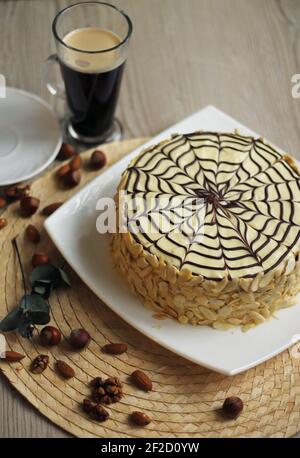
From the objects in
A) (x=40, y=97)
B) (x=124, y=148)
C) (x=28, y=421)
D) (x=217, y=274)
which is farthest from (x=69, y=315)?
(x=40, y=97)

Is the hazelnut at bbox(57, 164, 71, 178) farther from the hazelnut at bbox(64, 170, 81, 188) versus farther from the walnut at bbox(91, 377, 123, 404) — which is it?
the walnut at bbox(91, 377, 123, 404)

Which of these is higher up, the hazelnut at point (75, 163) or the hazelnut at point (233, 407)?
the hazelnut at point (75, 163)

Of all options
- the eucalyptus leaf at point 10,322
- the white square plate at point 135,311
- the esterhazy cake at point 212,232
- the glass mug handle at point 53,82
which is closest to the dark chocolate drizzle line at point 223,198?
the esterhazy cake at point 212,232

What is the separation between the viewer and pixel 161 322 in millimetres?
1898

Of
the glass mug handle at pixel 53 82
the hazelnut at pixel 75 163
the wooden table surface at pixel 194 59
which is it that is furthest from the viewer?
the wooden table surface at pixel 194 59

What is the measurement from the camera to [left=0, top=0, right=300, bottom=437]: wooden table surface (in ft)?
8.34

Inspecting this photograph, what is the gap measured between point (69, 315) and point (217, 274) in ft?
1.46

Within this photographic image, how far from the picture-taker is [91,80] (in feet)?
7.26

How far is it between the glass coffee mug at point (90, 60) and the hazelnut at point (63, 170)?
20 cm

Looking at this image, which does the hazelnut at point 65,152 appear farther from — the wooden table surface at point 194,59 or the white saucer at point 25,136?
the wooden table surface at point 194,59

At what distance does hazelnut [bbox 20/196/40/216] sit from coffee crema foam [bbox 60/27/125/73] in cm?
42

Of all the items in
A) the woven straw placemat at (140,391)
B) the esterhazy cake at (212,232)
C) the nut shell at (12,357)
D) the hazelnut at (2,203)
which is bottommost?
the woven straw placemat at (140,391)

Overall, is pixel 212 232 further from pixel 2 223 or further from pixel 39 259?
pixel 2 223

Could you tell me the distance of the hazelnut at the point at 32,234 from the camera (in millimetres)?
2117
